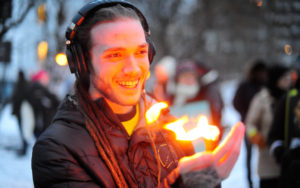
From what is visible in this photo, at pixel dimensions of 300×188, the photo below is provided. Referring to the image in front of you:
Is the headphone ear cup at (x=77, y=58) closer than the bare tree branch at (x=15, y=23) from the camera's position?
Yes

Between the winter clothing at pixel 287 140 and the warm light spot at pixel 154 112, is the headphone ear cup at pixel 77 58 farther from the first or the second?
the winter clothing at pixel 287 140

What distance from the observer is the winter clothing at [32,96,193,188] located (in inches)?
50.0

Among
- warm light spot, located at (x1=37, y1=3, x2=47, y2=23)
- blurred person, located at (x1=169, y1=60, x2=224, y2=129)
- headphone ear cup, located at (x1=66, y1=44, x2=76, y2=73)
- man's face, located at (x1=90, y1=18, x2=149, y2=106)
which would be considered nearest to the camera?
man's face, located at (x1=90, y1=18, x2=149, y2=106)

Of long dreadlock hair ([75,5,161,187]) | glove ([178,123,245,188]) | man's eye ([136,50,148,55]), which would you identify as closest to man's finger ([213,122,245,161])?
glove ([178,123,245,188])

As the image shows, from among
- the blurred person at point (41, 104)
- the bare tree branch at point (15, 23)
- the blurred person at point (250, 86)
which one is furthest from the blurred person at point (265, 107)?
the bare tree branch at point (15, 23)

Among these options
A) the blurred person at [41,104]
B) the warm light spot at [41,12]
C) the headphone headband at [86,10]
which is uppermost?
the warm light spot at [41,12]

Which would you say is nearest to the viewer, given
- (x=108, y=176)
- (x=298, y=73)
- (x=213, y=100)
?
(x=108, y=176)

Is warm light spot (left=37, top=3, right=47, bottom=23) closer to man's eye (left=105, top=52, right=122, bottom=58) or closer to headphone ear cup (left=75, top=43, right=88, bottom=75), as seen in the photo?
headphone ear cup (left=75, top=43, right=88, bottom=75)

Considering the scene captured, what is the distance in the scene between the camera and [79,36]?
4.73ft

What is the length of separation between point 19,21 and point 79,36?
132 centimetres

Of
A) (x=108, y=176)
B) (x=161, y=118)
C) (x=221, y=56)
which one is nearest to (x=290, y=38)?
(x=161, y=118)

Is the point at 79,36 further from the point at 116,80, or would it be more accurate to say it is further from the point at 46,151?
the point at 46,151

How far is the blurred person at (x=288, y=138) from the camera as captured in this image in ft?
8.65

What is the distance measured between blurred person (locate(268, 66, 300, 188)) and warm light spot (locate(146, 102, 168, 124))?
1.70 metres
